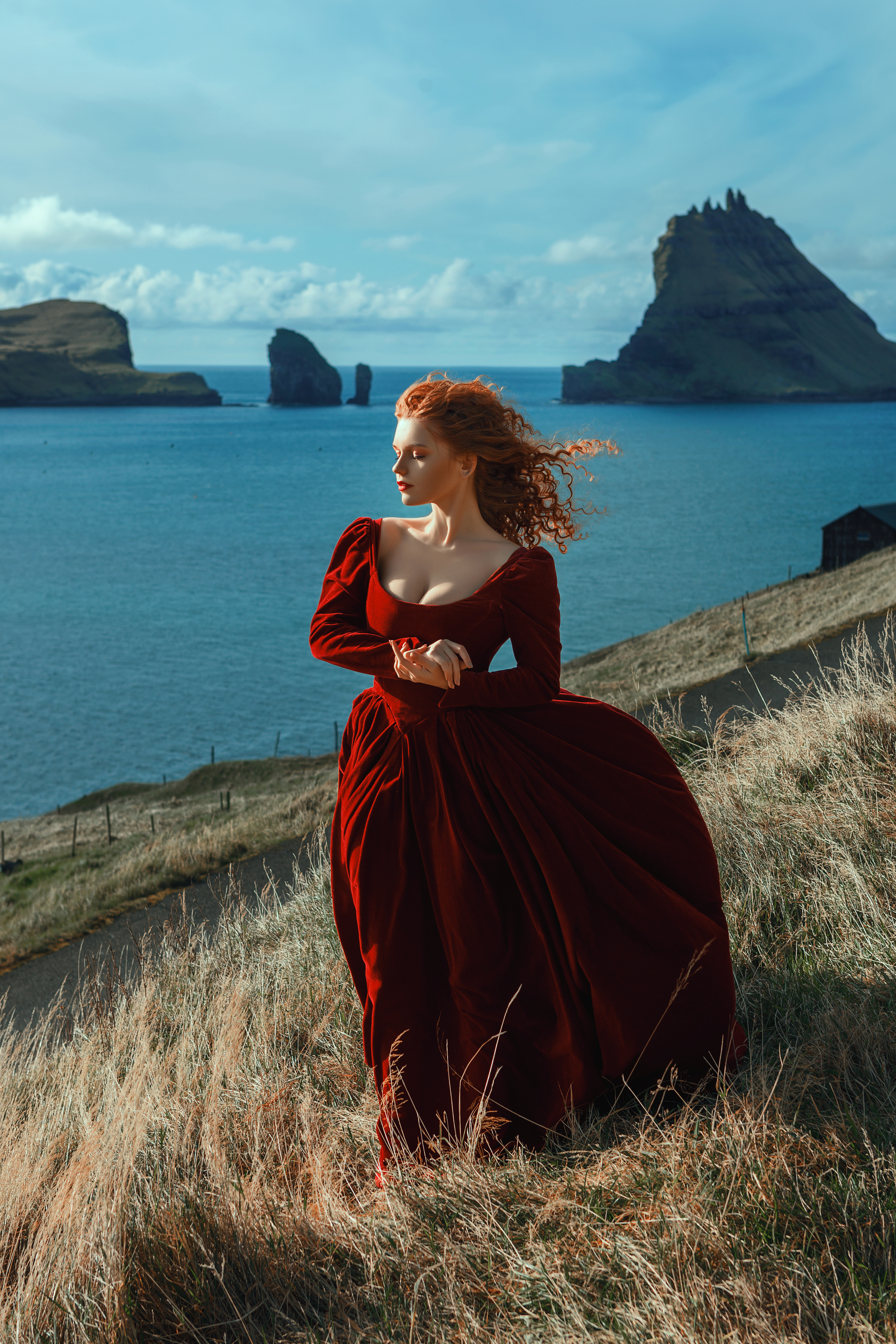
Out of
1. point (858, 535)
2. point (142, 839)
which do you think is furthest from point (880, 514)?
point (142, 839)

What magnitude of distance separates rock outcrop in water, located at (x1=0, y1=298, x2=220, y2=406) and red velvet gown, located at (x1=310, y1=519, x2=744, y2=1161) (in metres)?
197

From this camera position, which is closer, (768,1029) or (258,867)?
(768,1029)

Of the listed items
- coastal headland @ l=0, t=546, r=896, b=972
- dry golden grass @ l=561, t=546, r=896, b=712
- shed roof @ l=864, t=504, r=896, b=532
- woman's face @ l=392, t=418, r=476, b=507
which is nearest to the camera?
woman's face @ l=392, t=418, r=476, b=507

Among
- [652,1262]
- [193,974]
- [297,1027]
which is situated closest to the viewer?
[652,1262]

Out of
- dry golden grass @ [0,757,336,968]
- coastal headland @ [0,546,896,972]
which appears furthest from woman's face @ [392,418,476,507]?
dry golden grass @ [0,757,336,968]

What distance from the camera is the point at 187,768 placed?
25.5 m

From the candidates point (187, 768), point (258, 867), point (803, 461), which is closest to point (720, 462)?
point (803, 461)

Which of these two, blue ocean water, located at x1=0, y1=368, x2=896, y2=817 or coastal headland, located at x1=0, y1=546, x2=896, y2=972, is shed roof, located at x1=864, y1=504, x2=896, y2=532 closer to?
coastal headland, located at x1=0, y1=546, x2=896, y2=972

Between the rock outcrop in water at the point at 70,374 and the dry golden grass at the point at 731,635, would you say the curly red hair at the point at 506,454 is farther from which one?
the rock outcrop in water at the point at 70,374

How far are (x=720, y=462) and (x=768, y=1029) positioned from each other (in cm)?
10191

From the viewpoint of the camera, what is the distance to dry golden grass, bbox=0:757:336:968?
1083 cm

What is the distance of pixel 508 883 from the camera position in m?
2.59

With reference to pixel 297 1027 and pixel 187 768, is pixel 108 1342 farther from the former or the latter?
pixel 187 768

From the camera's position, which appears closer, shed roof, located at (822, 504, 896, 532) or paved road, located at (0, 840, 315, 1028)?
paved road, located at (0, 840, 315, 1028)
